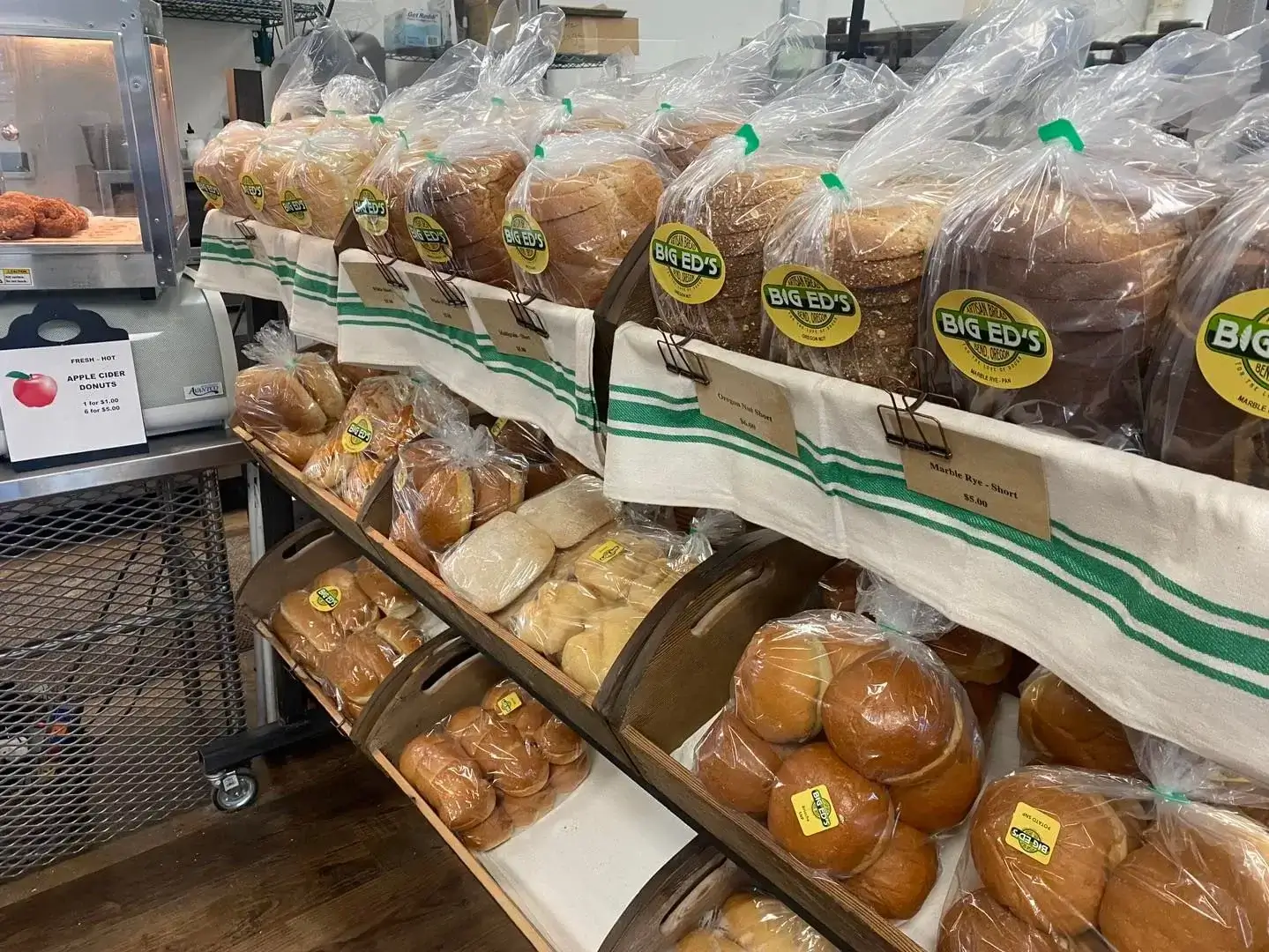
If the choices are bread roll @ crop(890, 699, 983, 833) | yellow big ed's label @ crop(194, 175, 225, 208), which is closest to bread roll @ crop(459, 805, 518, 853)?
bread roll @ crop(890, 699, 983, 833)

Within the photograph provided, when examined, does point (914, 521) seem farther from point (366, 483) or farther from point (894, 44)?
point (894, 44)

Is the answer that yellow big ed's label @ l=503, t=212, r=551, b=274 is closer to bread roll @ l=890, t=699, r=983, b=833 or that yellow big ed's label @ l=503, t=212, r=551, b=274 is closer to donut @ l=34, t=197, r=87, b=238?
bread roll @ l=890, t=699, r=983, b=833

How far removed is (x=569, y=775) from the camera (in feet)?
4.93

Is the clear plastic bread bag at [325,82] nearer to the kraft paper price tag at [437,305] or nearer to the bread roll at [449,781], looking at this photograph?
the kraft paper price tag at [437,305]

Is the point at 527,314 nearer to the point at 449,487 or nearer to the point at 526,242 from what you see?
the point at 526,242

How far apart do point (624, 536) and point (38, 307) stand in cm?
122

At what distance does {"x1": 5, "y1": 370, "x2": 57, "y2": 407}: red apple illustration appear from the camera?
5.38 feet

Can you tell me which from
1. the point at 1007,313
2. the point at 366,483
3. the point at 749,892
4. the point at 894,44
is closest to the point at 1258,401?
the point at 1007,313

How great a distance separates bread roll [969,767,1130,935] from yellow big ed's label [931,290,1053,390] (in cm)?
37

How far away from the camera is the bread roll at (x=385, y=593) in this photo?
71.4 inches

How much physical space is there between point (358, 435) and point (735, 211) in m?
1.13

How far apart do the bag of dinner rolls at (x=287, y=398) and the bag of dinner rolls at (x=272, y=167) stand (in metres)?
0.33

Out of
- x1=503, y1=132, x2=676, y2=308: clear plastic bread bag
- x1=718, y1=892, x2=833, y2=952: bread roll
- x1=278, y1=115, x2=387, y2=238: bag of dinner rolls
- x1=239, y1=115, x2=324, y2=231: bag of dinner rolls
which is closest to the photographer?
x1=503, y1=132, x2=676, y2=308: clear plastic bread bag

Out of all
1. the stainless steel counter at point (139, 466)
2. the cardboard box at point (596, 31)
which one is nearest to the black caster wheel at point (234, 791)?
the stainless steel counter at point (139, 466)
